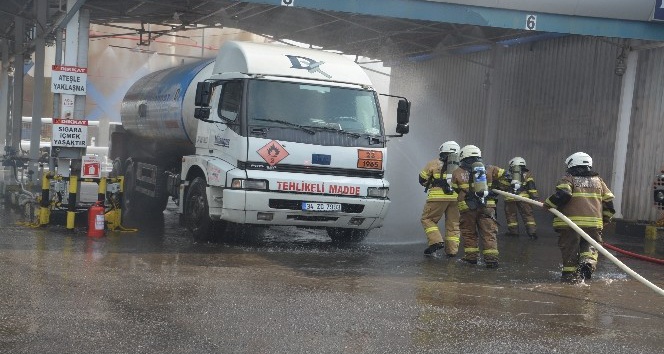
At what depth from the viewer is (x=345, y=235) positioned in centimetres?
1237

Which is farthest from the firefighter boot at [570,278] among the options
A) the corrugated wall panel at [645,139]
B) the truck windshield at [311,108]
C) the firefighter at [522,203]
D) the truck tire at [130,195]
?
the truck tire at [130,195]

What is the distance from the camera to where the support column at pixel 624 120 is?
16.8 metres

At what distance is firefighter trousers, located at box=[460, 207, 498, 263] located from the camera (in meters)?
10.4

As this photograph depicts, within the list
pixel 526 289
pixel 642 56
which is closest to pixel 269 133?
pixel 526 289

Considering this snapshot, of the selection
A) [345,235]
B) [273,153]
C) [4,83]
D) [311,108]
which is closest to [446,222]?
[345,235]

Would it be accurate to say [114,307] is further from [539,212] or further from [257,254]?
[539,212]

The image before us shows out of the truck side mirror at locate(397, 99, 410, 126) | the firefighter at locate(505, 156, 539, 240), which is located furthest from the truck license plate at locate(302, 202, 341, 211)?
the firefighter at locate(505, 156, 539, 240)

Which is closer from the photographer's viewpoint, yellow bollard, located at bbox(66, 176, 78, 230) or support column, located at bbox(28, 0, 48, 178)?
yellow bollard, located at bbox(66, 176, 78, 230)

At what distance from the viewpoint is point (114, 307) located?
660 cm

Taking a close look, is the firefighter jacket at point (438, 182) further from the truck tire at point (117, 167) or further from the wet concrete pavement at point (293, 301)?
the truck tire at point (117, 167)

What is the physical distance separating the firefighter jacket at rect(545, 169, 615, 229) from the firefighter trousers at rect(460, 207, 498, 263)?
0.88 m

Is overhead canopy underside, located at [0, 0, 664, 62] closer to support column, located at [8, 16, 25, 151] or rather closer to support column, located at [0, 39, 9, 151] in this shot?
support column, located at [8, 16, 25, 151]

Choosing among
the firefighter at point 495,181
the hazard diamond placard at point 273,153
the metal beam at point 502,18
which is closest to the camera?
the hazard diamond placard at point 273,153

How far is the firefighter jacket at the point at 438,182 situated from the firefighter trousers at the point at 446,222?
79 millimetres
